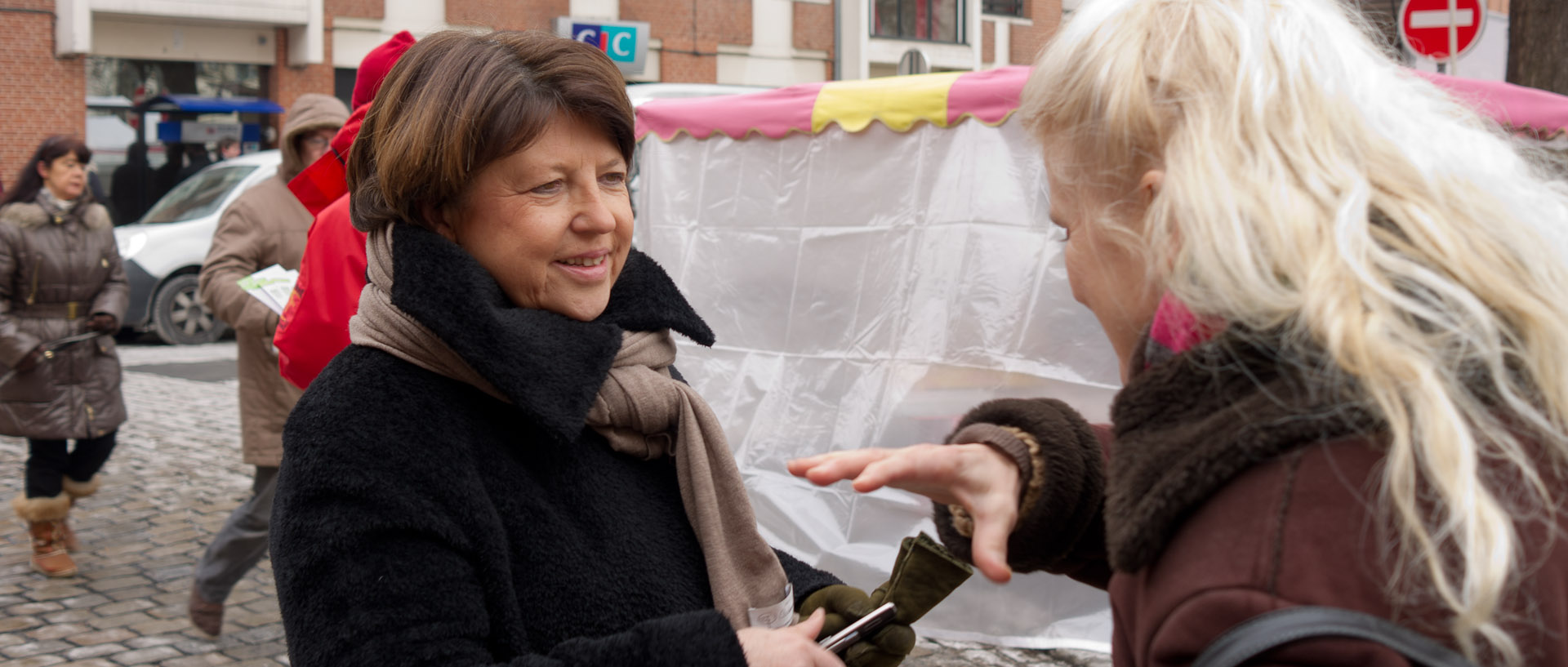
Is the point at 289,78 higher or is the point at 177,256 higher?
the point at 289,78

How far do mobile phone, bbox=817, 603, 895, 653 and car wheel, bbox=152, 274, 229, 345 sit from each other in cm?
1180

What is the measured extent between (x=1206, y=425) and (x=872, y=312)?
4223 millimetres

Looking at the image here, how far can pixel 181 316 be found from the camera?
41.0ft

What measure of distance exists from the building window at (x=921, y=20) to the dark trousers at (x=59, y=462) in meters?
22.1

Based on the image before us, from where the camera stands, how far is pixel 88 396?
18.4 ft

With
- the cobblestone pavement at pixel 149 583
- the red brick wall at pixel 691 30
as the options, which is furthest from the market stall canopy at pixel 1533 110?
the red brick wall at pixel 691 30

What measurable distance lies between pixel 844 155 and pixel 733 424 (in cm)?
131

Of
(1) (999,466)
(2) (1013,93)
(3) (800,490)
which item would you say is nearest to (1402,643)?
(1) (999,466)

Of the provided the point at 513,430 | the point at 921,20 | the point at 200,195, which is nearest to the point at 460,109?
the point at 513,430

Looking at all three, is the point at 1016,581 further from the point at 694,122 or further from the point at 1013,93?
the point at 694,122

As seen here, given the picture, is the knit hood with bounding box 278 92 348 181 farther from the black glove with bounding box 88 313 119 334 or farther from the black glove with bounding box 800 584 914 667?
the black glove with bounding box 800 584 914 667

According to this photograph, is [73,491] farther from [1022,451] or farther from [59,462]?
[1022,451]

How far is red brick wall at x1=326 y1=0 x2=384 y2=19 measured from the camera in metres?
19.5

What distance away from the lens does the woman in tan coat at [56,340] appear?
18.0ft
